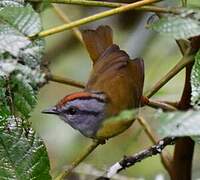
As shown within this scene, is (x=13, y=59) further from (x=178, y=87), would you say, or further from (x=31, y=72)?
(x=178, y=87)

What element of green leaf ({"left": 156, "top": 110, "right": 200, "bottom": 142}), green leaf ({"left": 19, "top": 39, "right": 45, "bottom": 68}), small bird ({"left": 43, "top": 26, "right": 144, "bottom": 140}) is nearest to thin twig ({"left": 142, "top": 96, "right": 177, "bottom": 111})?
small bird ({"left": 43, "top": 26, "right": 144, "bottom": 140})

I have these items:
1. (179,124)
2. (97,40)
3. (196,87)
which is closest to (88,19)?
(196,87)

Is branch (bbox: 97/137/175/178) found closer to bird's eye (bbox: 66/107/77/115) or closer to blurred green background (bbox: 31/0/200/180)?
bird's eye (bbox: 66/107/77/115)

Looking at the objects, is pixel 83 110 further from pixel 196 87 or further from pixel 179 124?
pixel 179 124

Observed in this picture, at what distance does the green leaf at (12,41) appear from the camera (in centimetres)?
114

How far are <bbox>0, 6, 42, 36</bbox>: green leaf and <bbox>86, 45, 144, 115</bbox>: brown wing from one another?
1.53 feet

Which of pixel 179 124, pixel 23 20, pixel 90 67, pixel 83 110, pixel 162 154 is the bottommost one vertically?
pixel 90 67

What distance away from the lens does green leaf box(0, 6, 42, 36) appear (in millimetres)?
1218

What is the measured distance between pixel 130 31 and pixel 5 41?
2.25 metres

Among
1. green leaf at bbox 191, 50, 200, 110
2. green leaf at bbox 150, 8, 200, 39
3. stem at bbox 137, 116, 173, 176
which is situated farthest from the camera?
stem at bbox 137, 116, 173, 176

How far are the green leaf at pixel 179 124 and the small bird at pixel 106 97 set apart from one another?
62cm

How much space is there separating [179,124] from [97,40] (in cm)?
95

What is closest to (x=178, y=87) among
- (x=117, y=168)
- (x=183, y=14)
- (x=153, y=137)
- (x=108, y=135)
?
(x=153, y=137)

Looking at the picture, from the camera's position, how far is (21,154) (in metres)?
1.42
